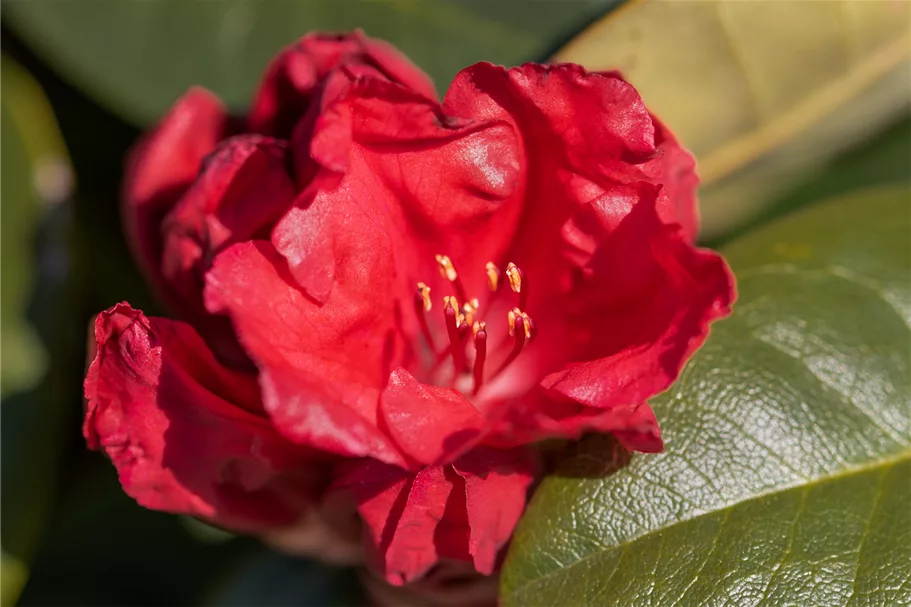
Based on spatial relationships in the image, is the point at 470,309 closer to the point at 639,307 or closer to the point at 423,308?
the point at 423,308

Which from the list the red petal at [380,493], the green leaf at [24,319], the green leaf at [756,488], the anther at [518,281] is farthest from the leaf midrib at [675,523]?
the green leaf at [24,319]

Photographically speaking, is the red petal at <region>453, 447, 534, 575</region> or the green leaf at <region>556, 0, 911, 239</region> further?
the green leaf at <region>556, 0, 911, 239</region>

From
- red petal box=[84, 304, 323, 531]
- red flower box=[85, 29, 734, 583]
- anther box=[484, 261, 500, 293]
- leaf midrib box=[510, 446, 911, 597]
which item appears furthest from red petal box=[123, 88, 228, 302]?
leaf midrib box=[510, 446, 911, 597]

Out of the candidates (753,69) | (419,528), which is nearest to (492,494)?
(419,528)

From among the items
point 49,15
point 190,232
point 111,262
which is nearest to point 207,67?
point 49,15

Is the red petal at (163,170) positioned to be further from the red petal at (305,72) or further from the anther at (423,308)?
the anther at (423,308)

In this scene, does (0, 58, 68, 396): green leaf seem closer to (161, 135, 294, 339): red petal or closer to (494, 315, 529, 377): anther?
(161, 135, 294, 339): red petal

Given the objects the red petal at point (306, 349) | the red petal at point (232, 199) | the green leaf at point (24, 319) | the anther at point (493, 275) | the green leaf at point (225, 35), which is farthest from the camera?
the green leaf at point (225, 35)
